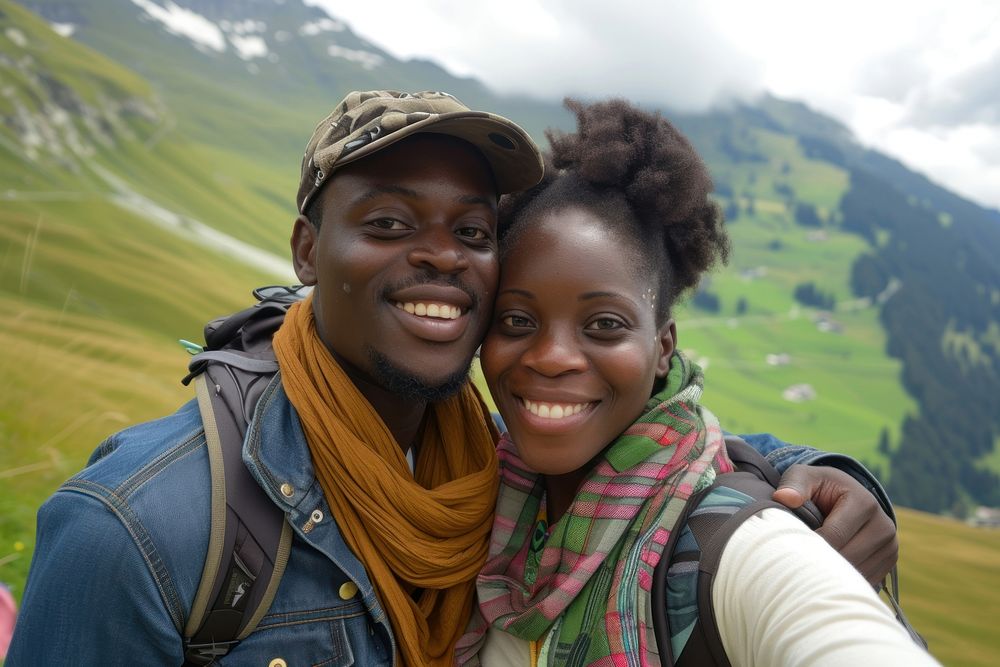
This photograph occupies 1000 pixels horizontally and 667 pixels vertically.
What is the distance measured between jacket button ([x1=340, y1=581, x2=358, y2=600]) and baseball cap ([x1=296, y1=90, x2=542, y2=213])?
1.25 meters

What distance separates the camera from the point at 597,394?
7.06ft

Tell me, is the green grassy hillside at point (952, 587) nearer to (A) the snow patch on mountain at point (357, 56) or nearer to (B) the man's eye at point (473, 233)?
(B) the man's eye at point (473, 233)

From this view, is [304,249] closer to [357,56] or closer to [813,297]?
[813,297]

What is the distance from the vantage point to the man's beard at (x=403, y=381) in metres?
2.25

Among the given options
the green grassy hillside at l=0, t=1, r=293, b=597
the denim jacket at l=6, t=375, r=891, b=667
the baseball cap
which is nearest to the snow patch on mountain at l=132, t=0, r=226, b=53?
the green grassy hillside at l=0, t=1, r=293, b=597

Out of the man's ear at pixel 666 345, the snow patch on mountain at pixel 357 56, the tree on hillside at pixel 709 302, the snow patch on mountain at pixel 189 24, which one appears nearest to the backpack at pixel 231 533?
the man's ear at pixel 666 345

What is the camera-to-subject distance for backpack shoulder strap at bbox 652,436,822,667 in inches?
67.1

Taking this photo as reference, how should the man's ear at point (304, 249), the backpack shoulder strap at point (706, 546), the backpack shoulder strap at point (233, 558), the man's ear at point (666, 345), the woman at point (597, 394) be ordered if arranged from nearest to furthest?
the backpack shoulder strap at point (706, 546) < the backpack shoulder strap at point (233, 558) < the woman at point (597, 394) < the man's ear at point (666, 345) < the man's ear at point (304, 249)

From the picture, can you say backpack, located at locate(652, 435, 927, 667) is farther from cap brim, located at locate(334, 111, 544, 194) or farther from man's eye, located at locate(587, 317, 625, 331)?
cap brim, located at locate(334, 111, 544, 194)

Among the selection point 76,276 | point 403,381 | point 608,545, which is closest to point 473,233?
point 403,381

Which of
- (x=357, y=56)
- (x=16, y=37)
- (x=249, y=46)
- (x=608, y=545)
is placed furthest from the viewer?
(x=357, y=56)

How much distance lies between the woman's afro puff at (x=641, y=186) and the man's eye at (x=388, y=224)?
37 cm

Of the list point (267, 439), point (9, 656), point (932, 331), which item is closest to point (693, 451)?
point (267, 439)

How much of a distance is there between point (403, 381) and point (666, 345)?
0.90 meters
